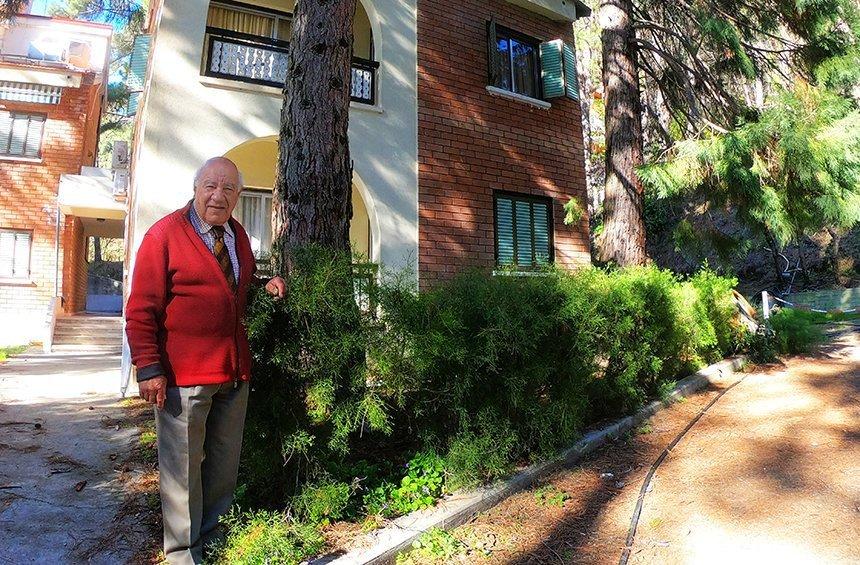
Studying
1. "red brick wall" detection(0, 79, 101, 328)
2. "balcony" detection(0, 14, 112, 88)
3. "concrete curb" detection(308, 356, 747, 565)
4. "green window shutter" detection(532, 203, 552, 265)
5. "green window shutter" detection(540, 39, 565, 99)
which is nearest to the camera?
"concrete curb" detection(308, 356, 747, 565)

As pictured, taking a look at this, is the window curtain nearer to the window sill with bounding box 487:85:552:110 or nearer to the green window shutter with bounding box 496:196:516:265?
the window sill with bounding box 487:85:552:110

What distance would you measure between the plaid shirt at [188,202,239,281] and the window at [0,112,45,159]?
16794mm

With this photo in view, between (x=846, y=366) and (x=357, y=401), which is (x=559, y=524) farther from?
(x=846, y=366)

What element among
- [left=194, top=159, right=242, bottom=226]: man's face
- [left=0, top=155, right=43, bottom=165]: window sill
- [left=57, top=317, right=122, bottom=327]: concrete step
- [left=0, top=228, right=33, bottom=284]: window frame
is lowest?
[left=57, top=317, right=122, bottom=327]: concrete step

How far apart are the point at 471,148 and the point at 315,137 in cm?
610

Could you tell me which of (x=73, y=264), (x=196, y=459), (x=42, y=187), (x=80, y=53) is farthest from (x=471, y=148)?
(x=80, y=53)

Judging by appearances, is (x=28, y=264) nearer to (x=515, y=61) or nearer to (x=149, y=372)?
(x=515, y=61)

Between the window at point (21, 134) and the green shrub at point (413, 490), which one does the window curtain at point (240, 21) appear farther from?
the window at point (21, 134)

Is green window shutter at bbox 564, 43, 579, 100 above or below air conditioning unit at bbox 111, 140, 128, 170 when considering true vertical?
above

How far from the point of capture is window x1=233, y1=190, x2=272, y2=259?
8750mm

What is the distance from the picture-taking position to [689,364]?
683cm

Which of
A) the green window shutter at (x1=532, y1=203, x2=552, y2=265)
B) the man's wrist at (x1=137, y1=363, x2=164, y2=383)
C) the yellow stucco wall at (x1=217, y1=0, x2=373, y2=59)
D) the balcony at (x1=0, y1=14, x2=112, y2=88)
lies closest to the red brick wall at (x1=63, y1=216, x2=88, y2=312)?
the balcony at (x1=0, y1=14, x2=112, y2=88)

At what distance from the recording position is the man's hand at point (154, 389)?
94.9 inches

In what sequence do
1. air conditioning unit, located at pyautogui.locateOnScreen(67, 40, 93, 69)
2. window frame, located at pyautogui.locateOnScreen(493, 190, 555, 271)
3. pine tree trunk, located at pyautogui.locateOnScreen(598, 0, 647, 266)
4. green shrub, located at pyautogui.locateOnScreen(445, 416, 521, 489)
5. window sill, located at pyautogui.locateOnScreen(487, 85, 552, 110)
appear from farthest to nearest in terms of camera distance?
air conditioning unit, located at pyautogui.locateOnScreen(67, 40, 93, 69) < window sill, located at pyautogui.locateOnScreen(487, 85, 552, 110) < window frame, located at pyautogui.locateOnScreen(493, 190, 555, 271) < pine tree trunk, located at pyautogui.locateOnScreen(598, 0, 647, 266) < green shrub, located at pyautogui.locateOnScreen(445, 416, 521, 489)
